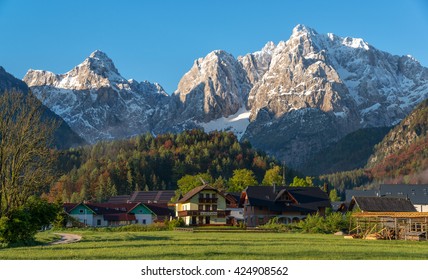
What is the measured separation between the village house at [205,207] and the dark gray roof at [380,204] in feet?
57.7

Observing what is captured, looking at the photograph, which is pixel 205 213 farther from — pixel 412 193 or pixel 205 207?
pixel 412 193

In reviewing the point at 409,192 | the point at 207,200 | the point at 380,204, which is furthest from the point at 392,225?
the point at 409,192

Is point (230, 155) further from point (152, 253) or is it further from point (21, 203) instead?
point (152, 253)

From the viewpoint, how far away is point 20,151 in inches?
1686

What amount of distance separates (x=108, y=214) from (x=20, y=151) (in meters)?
59.7

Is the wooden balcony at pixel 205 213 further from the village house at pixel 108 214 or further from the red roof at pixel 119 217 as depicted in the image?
the village house at pixel 108 214

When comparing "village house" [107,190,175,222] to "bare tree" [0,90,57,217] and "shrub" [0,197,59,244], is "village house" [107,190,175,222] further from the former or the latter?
"shrub" [0,197,59,244]

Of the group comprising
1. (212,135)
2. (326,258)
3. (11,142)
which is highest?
(212,135)

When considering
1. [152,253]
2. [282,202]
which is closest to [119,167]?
[282,202]

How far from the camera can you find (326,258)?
26703 mm

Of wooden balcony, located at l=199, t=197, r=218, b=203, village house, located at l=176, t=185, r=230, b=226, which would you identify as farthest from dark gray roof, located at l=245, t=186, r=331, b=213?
wooden balcony, located at l=199, t=197, r=218, b=203

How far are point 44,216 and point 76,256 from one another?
1575cm

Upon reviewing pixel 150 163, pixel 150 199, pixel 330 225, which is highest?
pixel 150 163
